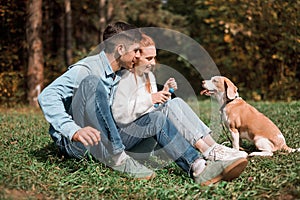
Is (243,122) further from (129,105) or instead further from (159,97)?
(129,105)

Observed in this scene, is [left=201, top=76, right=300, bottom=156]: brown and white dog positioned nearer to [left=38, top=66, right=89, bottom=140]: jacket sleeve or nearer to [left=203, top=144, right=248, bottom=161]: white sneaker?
[left=203, top=144, right=248, bottom=161]: white sneaker

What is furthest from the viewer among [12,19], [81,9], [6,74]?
[81,9]

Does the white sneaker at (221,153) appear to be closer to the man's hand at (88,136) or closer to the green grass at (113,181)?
the green grass at (113,181)

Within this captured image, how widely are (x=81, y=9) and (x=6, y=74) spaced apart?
5604 millimetres

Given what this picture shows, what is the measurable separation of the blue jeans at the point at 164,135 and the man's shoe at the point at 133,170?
0.70 ft

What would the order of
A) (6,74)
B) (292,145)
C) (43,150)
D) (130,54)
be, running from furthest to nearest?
(6,74), (292,145), (43,150), (130,54)

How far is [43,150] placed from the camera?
4.12m

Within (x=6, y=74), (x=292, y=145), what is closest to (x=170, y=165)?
(x=292, y=145)

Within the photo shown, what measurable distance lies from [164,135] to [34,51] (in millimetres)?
7437

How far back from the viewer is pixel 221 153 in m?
3.50

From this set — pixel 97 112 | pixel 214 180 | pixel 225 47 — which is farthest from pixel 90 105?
pixel 225 47

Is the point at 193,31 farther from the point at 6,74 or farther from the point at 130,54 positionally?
the point at 130,54

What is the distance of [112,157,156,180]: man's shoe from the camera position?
3426mm

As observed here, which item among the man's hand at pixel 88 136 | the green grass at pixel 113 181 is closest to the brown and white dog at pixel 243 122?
the green grass at pixel 113 181
